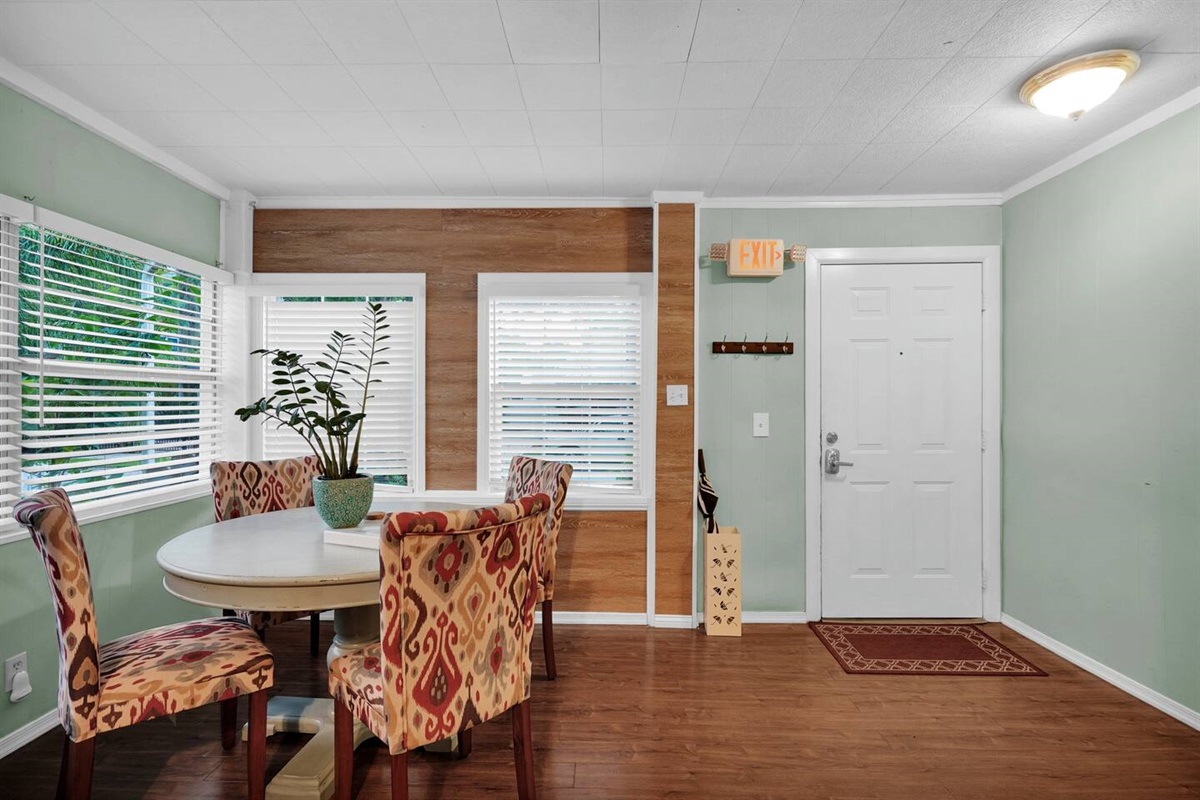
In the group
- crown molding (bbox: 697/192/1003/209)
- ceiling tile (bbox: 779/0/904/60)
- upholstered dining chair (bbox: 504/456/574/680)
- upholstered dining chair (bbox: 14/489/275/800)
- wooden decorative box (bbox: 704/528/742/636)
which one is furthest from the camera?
crown molding (bbox: 697/192/1003/209)

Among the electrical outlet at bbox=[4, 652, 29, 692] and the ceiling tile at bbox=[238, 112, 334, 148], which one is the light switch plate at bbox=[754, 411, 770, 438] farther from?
the electrical outlet at bbox=[4, 652, 29, 692]

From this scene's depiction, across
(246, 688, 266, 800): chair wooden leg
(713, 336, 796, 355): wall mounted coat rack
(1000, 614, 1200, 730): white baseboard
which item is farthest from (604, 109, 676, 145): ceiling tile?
(1000, 614, 1200, 730): white baseboard

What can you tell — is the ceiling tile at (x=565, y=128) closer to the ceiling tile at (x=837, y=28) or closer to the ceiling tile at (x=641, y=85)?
the ceiling tile at (x=641, y=85)

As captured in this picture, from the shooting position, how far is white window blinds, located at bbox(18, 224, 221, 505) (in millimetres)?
2219

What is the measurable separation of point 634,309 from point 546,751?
2235 mm

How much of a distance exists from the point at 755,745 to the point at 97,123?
3.56 meters

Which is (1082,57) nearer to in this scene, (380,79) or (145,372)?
(380,79)

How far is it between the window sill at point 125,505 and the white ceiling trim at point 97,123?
5.06ft

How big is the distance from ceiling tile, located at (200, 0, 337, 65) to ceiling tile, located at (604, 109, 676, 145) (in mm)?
1066

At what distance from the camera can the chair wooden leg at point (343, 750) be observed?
62.6 inches

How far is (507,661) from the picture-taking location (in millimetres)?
1595

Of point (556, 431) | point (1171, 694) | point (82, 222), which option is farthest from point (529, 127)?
point (1171, 694)

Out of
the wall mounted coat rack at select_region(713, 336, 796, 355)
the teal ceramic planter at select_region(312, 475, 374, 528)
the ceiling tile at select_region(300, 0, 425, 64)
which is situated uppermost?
the ceiling tile at select_region(300, 0, 425, 64)

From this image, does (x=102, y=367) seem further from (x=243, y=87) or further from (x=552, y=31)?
(x=552, y=31)
